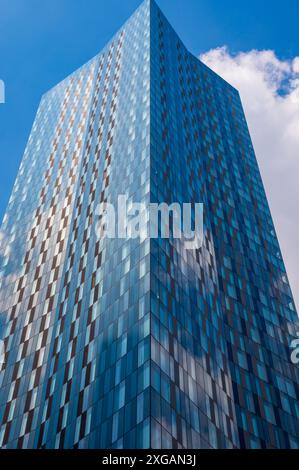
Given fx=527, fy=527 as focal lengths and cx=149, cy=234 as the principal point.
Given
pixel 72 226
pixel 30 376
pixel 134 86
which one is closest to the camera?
pixel 30 376

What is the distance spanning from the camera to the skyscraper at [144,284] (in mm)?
60750

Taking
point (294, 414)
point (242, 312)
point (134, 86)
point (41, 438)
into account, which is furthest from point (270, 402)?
point (134, 86)

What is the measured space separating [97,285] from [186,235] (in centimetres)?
1607

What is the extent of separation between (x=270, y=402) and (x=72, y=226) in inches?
1966

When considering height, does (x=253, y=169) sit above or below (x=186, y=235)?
above

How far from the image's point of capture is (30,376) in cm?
8612

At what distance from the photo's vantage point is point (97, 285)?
257ft

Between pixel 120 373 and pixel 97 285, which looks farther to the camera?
pixel 97 285

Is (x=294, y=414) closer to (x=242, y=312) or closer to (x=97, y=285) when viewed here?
(x=242, y=312)

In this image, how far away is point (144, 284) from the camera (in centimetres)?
6575

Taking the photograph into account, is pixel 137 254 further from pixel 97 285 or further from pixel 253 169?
pixel 253 169

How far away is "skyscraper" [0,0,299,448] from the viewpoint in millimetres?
60750
